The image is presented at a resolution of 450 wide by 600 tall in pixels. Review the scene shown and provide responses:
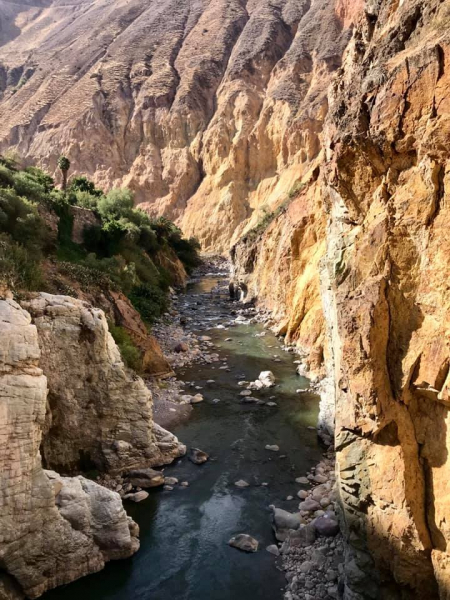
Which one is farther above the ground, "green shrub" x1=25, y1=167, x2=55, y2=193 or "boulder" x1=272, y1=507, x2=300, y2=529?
"green shrub" x1=25, y1=167, x2=55, y2=193

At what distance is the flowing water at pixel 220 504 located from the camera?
28.9 feet

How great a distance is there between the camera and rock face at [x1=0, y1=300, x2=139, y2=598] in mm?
8016

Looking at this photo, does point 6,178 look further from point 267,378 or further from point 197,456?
point 197,456

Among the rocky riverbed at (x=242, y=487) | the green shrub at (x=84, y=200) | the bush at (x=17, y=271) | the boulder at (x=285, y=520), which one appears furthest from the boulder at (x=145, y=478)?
the green shrub at (x=84, y=200)

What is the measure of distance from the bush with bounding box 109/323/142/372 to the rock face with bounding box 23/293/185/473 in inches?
128

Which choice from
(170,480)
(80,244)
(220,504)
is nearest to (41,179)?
(80,244)

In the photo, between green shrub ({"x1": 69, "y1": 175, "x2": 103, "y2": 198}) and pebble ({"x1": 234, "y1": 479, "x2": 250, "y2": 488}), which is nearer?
pebble ({"x1": 234, "y1": 479, "x2": 250, "y2": 488})

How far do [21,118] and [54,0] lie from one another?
7718 cm

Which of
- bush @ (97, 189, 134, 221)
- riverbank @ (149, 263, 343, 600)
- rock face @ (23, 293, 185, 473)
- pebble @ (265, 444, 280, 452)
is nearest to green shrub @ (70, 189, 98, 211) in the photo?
bush @ (97, 189, 134, 221)

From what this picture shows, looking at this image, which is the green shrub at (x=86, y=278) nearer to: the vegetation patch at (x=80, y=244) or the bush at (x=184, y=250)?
the vegetation patch at (x=80, y=244)

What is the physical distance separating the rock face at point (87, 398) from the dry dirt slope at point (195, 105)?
49.7 meters

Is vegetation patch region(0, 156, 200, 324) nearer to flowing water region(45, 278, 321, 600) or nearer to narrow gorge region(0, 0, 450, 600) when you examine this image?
narrow gorge region(0, 0, 450, 600)

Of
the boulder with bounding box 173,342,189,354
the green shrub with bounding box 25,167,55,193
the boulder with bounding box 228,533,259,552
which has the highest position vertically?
the green shrub with bounding box 25,167,55,193

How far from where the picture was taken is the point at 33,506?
828 centimetres
